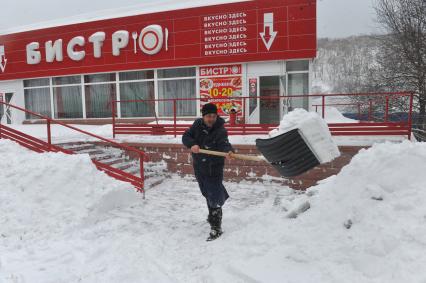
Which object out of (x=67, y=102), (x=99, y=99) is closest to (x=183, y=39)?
(x=99, y=99)

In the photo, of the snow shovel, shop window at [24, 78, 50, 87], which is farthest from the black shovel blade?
shop window at [24, 78, 50, 87]

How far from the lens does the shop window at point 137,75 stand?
13517 mm

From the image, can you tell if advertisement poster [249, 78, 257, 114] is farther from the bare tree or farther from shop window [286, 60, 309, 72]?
the bare tree

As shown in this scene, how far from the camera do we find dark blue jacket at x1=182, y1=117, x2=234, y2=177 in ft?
14.2

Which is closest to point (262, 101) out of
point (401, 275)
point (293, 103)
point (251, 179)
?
point (293, 103)

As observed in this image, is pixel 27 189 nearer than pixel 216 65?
Yes

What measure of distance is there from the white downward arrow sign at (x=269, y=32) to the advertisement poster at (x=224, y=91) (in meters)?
1.59

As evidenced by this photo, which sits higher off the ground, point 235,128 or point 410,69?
point 410,69

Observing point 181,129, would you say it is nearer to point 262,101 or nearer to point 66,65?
point 262,101

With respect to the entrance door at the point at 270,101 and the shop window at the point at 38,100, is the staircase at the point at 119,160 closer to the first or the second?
the entrance door at the point at 270,101

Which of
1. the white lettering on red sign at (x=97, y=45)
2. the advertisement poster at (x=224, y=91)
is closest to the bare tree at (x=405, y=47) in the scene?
the advertisement poster at (x=224, y=91)

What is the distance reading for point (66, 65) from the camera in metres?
14.5

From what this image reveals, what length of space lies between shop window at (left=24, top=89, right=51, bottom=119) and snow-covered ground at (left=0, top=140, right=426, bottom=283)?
432 inches

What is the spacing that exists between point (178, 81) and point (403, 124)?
8.60 metres
